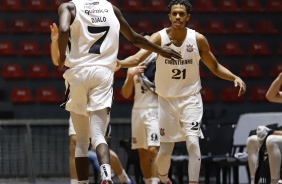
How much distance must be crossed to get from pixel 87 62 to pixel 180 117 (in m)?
1.65

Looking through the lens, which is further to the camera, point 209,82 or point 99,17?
point 209,82

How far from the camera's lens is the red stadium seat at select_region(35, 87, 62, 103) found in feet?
56.2

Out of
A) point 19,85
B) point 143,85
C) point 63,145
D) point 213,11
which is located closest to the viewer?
point 143,85

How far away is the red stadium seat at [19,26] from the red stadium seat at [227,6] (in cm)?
436

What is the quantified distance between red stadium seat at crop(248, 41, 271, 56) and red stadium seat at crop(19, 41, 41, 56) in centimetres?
468

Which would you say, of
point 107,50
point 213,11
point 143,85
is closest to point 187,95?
point 107,50

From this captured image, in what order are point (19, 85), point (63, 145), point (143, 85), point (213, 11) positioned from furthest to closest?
point (213, 11), point (19, 85), point (63, 145), point (143, 85)

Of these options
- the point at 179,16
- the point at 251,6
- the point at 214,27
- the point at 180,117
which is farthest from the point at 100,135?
the point at 251,6

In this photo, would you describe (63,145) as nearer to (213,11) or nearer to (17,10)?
(17,10)

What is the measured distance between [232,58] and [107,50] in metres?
11.4

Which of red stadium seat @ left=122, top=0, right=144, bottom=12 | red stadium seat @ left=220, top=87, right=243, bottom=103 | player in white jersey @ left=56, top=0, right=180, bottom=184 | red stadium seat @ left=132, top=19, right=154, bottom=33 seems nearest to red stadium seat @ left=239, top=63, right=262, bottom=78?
red stadium seat @ left=220, top=87, right=243, bottom=103

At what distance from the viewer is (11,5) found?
59.8ft

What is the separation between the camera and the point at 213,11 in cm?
1889

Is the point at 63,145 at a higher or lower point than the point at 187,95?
lower
